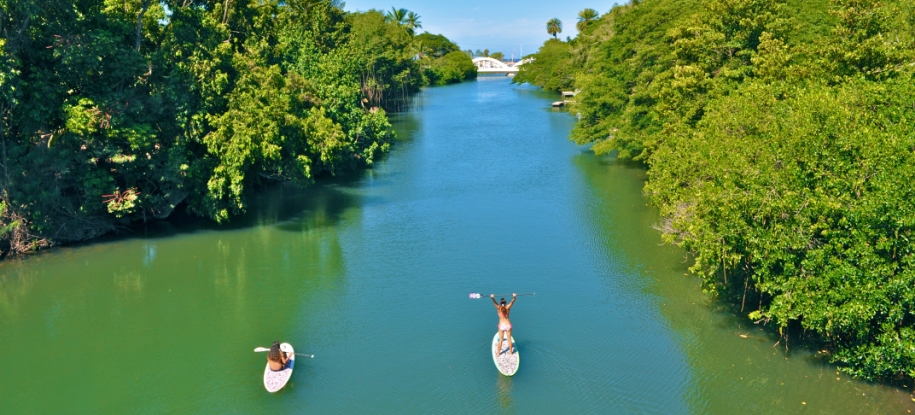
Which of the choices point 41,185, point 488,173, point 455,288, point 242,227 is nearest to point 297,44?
point 488,173

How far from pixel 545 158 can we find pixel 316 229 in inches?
830

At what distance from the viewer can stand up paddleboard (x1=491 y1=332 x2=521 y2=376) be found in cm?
1669

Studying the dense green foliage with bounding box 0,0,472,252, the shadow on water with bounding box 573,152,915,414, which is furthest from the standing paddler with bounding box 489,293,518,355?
the dense green foliage with bounding box 0,0,472,252

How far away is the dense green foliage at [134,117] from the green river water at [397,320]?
204 centimetres

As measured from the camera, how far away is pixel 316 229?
100 feet

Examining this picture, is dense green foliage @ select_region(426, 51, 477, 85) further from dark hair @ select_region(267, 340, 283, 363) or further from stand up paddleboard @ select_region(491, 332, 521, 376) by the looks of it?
dark hair @ select_region(267, 340, 283, 363)

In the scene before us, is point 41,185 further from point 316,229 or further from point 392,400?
point 392,400

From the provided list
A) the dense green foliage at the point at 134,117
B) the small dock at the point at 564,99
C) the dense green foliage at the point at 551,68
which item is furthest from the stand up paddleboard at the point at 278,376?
the dense green foliage at the point at 551,68

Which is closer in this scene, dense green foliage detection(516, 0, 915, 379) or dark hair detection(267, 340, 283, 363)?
dense green foliage detection(516, 0, 915, 379)

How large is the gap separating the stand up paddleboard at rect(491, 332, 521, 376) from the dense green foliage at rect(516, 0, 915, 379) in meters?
5.87

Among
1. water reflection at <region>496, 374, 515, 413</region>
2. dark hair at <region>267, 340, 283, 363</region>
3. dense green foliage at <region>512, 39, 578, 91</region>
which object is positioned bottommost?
water reflection at <region>496, 374, 515, 413</region>

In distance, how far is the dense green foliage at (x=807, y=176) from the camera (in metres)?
14.4

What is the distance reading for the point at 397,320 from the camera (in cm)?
2033

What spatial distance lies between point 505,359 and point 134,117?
18892 millimetres
